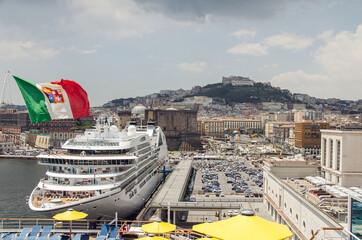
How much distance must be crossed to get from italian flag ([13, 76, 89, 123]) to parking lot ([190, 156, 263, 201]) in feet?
43.7

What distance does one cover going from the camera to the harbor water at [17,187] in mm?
26603

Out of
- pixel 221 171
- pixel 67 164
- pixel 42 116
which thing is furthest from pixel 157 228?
pixel 221 171

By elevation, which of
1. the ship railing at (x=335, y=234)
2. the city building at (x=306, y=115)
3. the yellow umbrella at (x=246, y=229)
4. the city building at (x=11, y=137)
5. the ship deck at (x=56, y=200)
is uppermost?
the city building at (x=306, y=115)

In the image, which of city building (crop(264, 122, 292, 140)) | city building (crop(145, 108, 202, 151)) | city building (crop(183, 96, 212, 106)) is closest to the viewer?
city building (crop(145, 108, 202, 151))

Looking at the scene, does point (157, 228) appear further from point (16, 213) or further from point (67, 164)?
point (16, 213)

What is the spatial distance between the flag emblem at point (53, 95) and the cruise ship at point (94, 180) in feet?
18.4

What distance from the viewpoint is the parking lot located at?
32.9 meters

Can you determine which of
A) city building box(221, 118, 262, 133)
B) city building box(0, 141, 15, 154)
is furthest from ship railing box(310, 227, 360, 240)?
city building box(221, 118, 262, 133)

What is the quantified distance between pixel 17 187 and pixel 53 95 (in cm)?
2610

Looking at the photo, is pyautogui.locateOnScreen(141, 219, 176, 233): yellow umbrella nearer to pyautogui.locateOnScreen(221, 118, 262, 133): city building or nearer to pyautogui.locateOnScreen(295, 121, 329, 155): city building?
pyautogui.locateOnScreen(295, 121, 329, 155): city building

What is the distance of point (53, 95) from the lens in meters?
14.7

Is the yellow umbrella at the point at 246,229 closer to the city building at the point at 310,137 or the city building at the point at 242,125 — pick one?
the city building at the point at 310,137

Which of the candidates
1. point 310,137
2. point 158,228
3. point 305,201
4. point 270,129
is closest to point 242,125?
point 270,129

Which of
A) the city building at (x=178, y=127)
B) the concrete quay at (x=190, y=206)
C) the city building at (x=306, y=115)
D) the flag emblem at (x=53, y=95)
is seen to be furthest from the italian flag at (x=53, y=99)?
the city building at (x=306, y=115)
